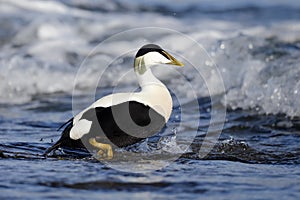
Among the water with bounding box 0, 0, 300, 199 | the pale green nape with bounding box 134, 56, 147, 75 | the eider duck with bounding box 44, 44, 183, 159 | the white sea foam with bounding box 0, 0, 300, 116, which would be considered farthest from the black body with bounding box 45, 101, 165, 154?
the white sea foam with bounding box 0, 0, 300, 116

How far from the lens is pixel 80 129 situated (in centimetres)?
461

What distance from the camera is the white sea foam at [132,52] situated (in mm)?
7586

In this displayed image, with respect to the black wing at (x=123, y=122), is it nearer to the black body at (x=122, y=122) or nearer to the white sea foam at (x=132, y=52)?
the black body at (x=122, y=122)

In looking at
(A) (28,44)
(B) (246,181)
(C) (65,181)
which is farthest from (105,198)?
(A) (28,44)

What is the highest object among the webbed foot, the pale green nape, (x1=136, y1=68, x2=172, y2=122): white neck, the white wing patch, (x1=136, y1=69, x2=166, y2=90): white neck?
the pale green nape

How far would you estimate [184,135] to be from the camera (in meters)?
6.06

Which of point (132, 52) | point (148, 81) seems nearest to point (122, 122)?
point (148, 81)

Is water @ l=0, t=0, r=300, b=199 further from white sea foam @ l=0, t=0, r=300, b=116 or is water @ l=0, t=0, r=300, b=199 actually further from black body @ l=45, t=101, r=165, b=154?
black body @ l=45, t=101, r=165, b=154

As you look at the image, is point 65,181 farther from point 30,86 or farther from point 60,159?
point 30,86

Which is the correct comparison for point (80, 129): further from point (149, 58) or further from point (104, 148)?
point (149, 58)

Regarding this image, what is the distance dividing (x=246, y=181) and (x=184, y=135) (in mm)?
2001

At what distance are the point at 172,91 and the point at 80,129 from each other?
3.73m

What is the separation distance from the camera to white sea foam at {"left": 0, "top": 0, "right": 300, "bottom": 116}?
7586 mm

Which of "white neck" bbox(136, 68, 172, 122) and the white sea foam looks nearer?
"white neck" bbox(136, 68, 172, 122)
